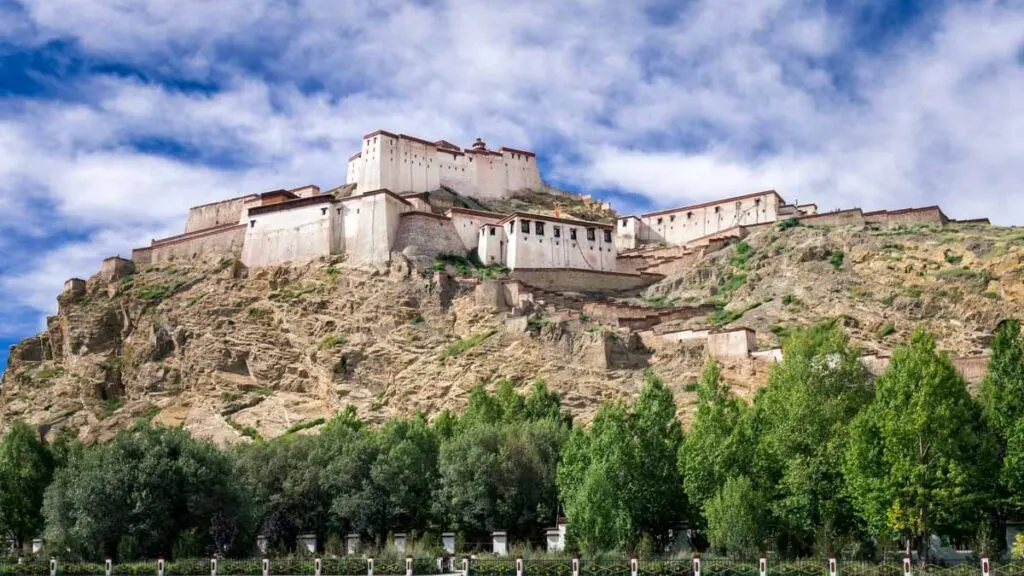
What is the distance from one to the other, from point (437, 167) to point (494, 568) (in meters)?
51.5

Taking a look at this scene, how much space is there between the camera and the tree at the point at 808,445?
32.6 m

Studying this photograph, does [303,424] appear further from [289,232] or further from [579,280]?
[579,280]

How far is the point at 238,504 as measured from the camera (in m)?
38.2

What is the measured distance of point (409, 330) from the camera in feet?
193

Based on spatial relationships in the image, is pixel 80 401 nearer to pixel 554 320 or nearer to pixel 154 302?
pixel 154 302

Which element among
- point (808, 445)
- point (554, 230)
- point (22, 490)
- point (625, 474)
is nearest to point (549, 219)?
point (554, 230)

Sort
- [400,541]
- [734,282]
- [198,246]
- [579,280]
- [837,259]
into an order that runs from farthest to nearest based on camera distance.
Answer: [198,246] → [579,280] → [734,282] → [837,259] → [400,541]

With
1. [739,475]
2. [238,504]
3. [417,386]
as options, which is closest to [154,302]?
[417,386]

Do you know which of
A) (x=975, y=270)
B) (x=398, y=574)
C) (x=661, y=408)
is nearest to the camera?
(x=398, y=574)

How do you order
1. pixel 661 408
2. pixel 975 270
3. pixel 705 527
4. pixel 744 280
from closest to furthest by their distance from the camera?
pixel 705 527 < pixel 661 408 < pixel 975 270 < pixel 744 280

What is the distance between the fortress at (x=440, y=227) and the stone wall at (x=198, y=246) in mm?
89

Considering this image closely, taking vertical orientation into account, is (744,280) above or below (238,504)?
above

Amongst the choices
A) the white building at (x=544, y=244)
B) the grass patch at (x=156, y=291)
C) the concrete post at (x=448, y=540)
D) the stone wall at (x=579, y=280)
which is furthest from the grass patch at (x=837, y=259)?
the grass patch at (x=156, y=291)

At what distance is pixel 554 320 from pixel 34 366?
113 ft
